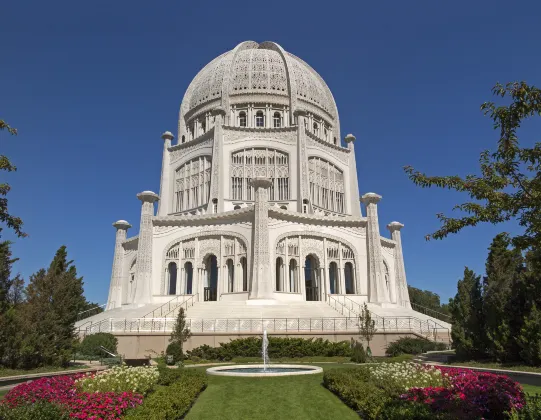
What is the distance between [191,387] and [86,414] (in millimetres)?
4046

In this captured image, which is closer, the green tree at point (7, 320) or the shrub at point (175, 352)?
the green tree at point (7, 320)

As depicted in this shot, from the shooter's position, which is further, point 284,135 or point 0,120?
point 284,135

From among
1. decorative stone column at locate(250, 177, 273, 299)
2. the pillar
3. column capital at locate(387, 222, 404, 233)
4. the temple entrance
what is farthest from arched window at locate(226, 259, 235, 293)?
column capital at locate(387, 222, 404, 233)

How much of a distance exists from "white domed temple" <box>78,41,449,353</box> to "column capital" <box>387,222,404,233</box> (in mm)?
153

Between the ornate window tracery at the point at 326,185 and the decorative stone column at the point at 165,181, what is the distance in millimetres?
16313

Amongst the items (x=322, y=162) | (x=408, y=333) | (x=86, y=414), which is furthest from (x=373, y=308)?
(x=86, y=414)

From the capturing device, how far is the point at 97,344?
22.3 meters

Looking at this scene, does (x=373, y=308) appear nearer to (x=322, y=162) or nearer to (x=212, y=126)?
(x=322, y=162)

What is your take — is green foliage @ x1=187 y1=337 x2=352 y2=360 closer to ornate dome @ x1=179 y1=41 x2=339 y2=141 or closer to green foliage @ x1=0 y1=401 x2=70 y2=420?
green foliage @ x1=0 y1=401 x2=70 y2=420

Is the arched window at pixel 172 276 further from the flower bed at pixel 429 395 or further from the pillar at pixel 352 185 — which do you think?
the flower bed at pixel 429 395

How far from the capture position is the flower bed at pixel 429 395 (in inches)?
307

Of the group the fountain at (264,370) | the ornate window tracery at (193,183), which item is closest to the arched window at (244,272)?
the ornate window tracery at (193,183)

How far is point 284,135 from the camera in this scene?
47.0 metres

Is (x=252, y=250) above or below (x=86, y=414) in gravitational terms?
above
